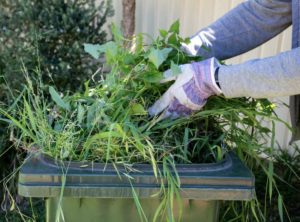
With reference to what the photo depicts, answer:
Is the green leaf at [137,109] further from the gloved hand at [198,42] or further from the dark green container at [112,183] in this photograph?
the gloved hand at [198,42]

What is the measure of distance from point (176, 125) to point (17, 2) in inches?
81.1

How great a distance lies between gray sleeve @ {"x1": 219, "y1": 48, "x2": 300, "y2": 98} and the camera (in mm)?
1534

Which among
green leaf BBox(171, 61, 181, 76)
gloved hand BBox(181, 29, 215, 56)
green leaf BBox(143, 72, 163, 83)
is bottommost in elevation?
green leaf BBox(143, 72, 163, 83)

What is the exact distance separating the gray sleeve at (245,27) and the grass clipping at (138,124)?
274 mm

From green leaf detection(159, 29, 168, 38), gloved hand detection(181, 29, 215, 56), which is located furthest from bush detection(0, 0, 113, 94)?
green leaf detection(159, 29, 168, 38)

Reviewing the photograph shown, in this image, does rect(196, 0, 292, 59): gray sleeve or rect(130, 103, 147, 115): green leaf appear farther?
rect(196, 0, 292, 59): gray sleeve

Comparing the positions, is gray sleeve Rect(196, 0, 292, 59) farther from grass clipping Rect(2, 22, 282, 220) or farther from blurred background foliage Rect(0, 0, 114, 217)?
blurred background foliage Rect(0, 0, 114, 217)

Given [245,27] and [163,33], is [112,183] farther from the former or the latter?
[245,27]

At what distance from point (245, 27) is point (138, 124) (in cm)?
79

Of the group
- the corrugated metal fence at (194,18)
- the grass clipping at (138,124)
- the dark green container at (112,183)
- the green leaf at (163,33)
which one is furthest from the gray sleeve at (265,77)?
the corrugated metal fence at (194,18)

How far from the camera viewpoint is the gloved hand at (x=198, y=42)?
1991 mm

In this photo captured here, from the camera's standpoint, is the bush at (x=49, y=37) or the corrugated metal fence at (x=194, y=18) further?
the corrugated metal fence at (x=194, y=18)

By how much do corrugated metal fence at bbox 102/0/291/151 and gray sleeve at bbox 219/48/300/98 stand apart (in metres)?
1.78

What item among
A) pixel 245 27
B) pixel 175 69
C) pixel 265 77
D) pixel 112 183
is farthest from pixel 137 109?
pixel 245 27
